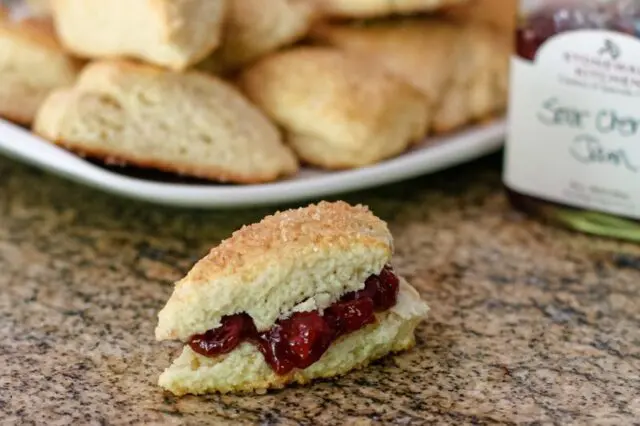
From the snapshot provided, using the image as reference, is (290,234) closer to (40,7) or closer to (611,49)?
(611,49)

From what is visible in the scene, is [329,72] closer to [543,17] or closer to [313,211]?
[543,17]

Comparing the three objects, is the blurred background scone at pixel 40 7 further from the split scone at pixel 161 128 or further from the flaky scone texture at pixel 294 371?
the flaky scone texture at pixel 294 371

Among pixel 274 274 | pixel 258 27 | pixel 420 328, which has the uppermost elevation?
pixel 258 27

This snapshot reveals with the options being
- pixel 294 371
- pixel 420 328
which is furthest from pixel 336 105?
pixel 294 371

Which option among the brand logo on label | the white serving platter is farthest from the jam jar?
the white serving platter

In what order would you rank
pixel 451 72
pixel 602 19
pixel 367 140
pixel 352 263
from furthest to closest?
pixel 451 72 → pixel 367 140 → pixel 602 19 → pixel 352 263

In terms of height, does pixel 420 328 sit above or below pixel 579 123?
below

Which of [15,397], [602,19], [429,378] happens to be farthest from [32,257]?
[602,19]

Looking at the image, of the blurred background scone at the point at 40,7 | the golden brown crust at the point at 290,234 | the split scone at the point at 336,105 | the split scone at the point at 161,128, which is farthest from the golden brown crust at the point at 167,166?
the blurred background scone at the point at 40,7
